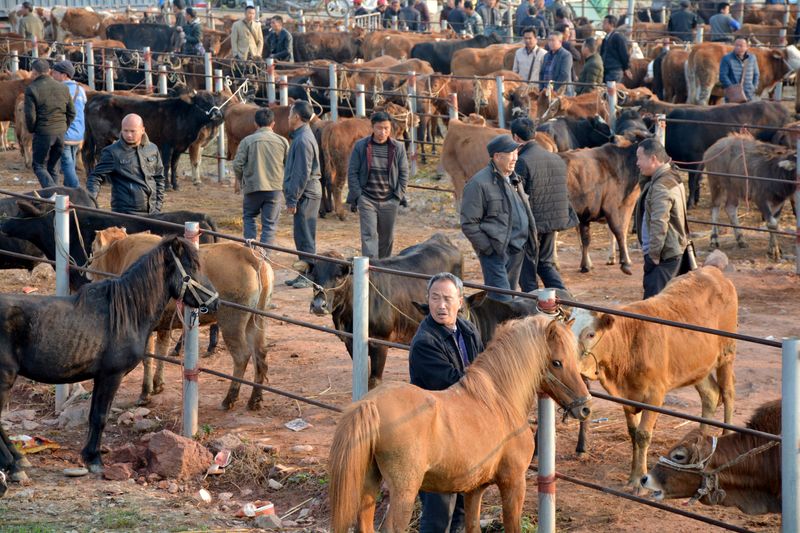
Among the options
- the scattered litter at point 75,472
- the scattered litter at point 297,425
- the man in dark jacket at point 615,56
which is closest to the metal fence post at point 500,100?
the man in dark jacket at point 615,56

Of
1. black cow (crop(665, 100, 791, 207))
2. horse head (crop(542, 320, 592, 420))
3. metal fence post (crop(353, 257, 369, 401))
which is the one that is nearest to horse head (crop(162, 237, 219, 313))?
metal fence post (crop(353, 257, 369, 401))

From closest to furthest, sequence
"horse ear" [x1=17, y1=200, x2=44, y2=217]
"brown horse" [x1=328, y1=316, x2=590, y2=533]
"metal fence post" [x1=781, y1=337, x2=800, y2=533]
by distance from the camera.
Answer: "metal fence post" [x1=781, y1=337, x2=800, y2=533] < "brown horse" [x1=328, y1=316, x2=590, y2=533] < "horse ear" [x1=17, y1=200, x2=44, y2=217]

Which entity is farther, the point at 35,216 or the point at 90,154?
the point at 90,154

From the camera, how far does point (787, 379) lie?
531 centimetres

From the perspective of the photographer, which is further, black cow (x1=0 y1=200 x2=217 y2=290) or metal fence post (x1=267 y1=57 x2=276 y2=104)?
metal fence post (x1=267 y1=57 x2=276 y2=104)

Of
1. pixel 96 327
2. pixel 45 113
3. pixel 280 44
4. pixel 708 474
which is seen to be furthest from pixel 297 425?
pixel 280 44

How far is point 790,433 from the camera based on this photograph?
17.6 ft

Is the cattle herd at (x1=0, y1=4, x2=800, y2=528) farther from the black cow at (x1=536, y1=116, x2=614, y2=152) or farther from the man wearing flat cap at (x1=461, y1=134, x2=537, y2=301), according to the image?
the man wearing flat cap at (x1=461, y1=134, x2=537, y2=301)

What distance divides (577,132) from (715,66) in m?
7.04

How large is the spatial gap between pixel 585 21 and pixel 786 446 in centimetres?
2917

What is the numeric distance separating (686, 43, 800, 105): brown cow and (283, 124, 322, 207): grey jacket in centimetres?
1192

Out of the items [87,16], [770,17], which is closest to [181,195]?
[87,16]

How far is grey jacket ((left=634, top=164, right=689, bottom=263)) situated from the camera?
9.05 metres

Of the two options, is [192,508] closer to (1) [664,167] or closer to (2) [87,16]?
(1) [664,167]
